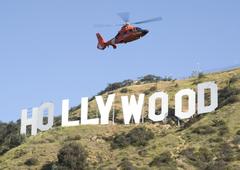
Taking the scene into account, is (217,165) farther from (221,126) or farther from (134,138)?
(134,138)

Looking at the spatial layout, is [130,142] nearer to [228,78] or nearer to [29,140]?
[29,140]

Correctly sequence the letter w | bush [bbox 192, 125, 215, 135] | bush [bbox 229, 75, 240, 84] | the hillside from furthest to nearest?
bush [bbox 229, 75, 240, 84]
the letter w
bush [bbox 192, 125, 215, 135]
the hillside

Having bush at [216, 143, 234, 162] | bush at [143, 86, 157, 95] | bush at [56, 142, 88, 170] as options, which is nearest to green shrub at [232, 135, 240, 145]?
bush at [216, 143, 234, 162]

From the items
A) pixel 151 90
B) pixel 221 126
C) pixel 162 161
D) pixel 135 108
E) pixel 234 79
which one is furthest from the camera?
pixel 151 90

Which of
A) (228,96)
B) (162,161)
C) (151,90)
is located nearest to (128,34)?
(162,161)

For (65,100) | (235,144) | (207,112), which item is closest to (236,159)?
(235,144)

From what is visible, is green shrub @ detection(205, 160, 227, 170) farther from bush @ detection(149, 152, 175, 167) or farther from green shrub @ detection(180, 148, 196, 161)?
bush @ detection(149, 152, 175, 167)

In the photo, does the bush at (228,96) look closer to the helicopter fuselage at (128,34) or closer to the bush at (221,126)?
the bush at (221,126)
